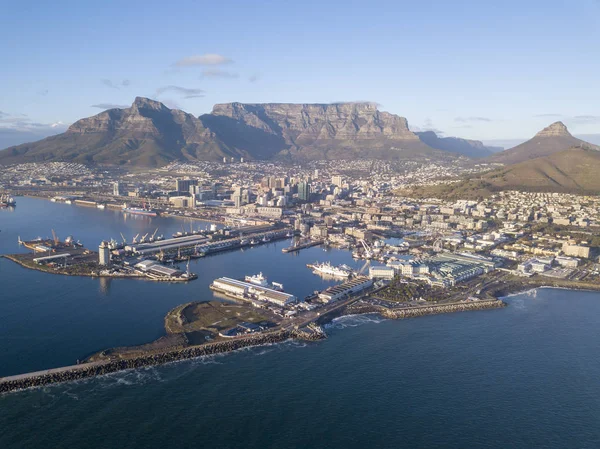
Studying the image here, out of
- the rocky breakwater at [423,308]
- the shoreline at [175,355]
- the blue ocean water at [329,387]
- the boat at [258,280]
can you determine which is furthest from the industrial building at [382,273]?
the boat at [258,280]

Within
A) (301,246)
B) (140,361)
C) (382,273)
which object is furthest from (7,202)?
(140,361)

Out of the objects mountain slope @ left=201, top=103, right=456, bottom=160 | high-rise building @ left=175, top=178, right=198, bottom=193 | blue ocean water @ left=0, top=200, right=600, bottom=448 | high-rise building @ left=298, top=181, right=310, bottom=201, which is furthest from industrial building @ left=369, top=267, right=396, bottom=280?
mountain slope @ left=201, top=103, right=456, bottom=160

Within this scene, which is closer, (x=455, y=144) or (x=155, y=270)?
(x=155, y=270)

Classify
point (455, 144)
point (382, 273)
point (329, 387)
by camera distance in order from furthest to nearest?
point (455, 144)
point (382, 273)
point (329, 387)

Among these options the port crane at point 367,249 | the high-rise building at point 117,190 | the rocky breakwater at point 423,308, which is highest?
the high-rise building at point 117,190

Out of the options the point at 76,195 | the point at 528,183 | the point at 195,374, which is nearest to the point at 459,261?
the point at 195,374

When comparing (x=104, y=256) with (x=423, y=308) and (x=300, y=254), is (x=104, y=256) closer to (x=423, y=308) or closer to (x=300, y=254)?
(x=300, y=254)

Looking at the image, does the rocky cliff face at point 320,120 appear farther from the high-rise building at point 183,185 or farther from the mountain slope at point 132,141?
the high-rise building at point 183,185
